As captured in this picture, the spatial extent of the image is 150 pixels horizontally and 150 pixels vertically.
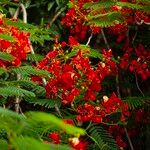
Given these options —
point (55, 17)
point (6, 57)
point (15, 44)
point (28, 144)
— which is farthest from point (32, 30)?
point (28, 144)

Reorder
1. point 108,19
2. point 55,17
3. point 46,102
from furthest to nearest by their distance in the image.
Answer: point 55,17, point 108,19, point 46,102

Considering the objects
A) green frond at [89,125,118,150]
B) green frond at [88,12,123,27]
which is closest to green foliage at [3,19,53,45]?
green frond at [88,12,123,27]

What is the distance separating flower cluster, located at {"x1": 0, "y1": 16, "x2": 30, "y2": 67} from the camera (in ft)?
13.9

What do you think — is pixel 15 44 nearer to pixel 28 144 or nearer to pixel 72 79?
pixel 72 79

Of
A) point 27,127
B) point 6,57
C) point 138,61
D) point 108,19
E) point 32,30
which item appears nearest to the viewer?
point 27,127

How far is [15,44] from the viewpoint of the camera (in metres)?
4.43

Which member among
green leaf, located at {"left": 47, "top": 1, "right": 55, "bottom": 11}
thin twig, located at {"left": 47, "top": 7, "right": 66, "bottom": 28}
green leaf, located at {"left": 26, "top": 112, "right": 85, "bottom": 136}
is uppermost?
green leaf, located at {"left": 26, "top": 112, "right": 85, "bottom": 136}

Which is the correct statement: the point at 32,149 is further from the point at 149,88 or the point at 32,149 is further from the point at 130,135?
the point at 149,88

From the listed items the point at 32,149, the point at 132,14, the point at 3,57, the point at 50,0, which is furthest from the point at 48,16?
the point at 32,149

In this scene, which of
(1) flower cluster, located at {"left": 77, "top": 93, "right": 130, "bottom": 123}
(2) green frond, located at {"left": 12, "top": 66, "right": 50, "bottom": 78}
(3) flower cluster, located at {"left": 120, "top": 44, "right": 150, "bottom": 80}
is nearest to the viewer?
(2) green frond, located at {"left": 12, "top": 66, "right": 50, "bottom": 78}

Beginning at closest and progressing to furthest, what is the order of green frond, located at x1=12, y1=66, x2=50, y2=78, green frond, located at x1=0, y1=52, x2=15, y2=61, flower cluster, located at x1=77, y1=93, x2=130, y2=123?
green frond, located at x1=0, y1=52, x2=15, y2=61 → green frond, located at x1=12, y1=66, x2=50, y2=78 → flower cluster, located at x1=77, y1=93, x2=130, y2=123

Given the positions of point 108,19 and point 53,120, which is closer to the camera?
point 53,120

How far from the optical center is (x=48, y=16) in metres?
6.84

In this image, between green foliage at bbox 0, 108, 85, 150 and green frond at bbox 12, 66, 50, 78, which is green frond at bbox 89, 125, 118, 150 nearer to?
green frond at bbox 12, 66, 50, 78
